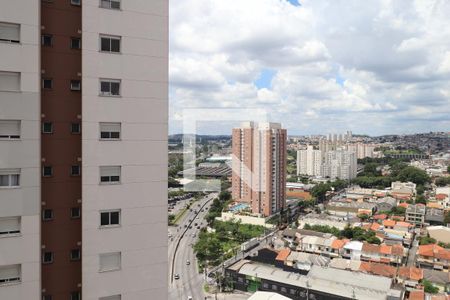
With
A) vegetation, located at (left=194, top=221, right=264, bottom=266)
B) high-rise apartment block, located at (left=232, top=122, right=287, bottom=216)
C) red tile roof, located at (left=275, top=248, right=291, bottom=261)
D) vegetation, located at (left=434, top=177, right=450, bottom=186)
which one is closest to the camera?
red tile roof, located at (left=275, top=248, right=291, bottom=261)

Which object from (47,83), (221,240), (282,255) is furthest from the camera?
(221,240)

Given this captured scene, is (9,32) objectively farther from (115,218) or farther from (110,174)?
(115,218)

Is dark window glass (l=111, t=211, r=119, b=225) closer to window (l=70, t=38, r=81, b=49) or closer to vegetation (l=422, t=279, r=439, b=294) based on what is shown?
window (l=70, t=38, r=81, b=49)

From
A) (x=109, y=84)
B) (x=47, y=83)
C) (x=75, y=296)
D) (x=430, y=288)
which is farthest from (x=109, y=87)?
(x=430, y=288)

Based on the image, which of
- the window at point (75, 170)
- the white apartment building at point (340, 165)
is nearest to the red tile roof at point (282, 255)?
the window at point (75, 170)

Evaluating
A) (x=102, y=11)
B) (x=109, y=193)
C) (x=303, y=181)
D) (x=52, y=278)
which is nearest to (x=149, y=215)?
(x=109, y=193)

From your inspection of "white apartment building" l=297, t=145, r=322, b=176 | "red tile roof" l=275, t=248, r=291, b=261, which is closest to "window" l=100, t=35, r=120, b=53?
"red tile roof" l=275, t=248, r=291, b=261
